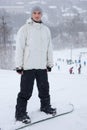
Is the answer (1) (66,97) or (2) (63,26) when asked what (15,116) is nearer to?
(1) (66,97)

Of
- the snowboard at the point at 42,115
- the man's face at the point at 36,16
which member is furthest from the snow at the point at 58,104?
the man's face at the point at 36,16

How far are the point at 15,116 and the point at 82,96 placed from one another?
1.70 m

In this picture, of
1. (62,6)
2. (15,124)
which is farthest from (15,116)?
(62,6)

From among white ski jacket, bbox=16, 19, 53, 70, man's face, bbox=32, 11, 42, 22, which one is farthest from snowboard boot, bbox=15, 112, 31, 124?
man's face, bbox=32, 11, 42, 22

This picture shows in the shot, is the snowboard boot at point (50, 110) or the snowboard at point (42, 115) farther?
the snowboard boot at point (50, 110)

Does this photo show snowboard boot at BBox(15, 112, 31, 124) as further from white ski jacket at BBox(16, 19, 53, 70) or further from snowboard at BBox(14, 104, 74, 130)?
white ski jacket at BBox(16, 19, 53, 70)

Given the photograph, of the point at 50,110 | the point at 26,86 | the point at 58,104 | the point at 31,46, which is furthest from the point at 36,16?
the point at 58,104

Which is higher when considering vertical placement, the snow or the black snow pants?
the black snow pants

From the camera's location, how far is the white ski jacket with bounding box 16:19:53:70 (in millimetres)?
4281

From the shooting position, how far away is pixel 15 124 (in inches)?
162

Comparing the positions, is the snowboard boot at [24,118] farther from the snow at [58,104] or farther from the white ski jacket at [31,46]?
the white ski jacket at [31,46]

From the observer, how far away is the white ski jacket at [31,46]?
428cm

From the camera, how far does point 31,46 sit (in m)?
4.33

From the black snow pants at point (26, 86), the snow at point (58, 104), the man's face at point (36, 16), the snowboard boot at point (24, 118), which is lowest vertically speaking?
the snow at point (58, 104)
